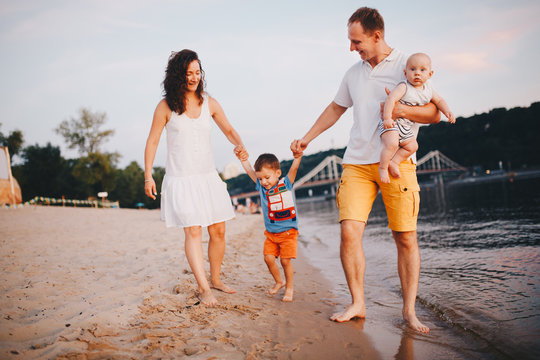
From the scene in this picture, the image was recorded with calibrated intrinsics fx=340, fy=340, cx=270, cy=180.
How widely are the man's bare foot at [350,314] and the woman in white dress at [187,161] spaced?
90cm

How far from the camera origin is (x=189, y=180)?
269 centimetres

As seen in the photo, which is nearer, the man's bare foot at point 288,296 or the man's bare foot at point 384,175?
the man's bare foot at point 384,175

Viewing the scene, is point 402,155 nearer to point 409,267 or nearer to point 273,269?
point 409,267

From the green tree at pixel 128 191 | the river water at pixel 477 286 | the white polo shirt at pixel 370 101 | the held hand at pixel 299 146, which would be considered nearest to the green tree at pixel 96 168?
the green tree at pixel 128 191

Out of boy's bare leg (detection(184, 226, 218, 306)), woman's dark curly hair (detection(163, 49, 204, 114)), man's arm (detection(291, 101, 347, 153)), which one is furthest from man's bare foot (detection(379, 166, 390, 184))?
woman's dark curly hair (detection(163, 49, 204, 114))

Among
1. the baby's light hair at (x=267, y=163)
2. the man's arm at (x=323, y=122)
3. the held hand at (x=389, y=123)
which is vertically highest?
the man's arm at (x=323, y=122)

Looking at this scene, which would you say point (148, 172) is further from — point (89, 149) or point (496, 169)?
point (496, 169)

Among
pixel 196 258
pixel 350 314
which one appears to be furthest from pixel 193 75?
pixel 350 314

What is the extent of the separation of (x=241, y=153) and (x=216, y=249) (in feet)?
2.84

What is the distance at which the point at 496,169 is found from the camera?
60875 millimetres

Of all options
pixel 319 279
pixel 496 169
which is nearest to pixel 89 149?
pixel 319 279

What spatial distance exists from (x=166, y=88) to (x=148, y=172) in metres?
0.68

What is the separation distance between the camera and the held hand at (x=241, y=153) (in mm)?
3023

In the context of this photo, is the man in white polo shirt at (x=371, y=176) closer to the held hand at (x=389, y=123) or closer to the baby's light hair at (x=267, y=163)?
the held hand at (x=389, y=123)
